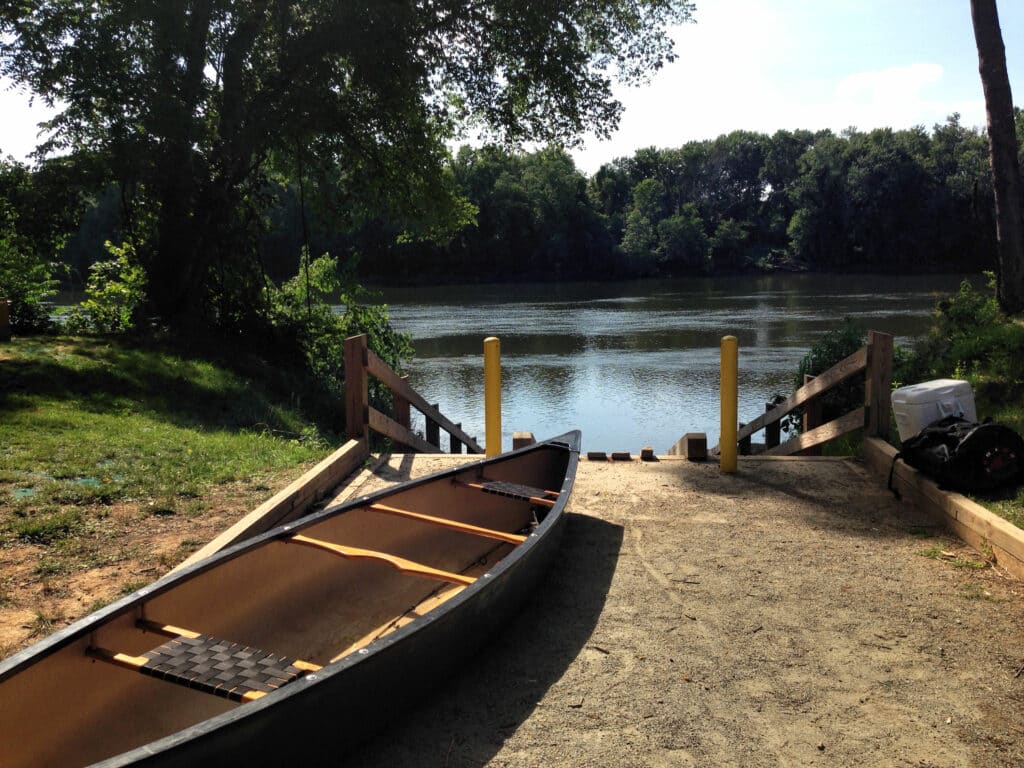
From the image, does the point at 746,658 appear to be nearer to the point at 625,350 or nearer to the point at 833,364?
the point at 833,364

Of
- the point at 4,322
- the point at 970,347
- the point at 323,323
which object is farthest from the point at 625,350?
the point at 4,322

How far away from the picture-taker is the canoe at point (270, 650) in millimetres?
2395

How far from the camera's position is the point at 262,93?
1227 cm

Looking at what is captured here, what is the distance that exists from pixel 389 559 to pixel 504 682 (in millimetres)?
730

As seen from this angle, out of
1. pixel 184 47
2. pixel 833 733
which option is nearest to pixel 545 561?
pixel 833 733

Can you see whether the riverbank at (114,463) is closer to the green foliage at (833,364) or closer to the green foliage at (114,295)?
the green foliage at (114,295)

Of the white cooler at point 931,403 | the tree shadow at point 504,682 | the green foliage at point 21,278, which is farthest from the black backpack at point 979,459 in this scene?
the green foliage at point 21,278

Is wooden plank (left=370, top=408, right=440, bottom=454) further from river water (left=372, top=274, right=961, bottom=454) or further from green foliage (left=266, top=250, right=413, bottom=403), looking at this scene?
river water (left=372, top=274, right=961, bottom=454)

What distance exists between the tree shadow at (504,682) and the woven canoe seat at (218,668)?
42cm

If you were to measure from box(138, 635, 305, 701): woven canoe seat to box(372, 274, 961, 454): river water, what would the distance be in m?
11.3

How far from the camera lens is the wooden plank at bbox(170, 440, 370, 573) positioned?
4238 millimetres

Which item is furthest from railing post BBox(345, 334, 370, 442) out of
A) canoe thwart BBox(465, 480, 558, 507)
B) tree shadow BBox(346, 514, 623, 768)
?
tree shadow BBox(346, 514, 623, 768)

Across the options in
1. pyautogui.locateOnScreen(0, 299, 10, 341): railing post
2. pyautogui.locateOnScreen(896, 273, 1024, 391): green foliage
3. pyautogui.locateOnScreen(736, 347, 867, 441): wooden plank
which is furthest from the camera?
pyautogui.locateOnScreen(0, 299, 10, 341): railing post

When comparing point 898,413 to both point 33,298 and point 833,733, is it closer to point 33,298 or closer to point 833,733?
point 833,733
